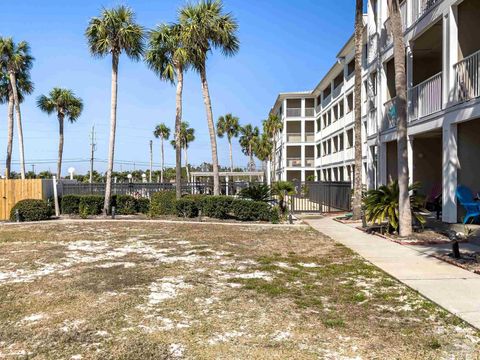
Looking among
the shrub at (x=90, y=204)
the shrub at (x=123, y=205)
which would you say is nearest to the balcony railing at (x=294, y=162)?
the shrub at (x=123, y=205)

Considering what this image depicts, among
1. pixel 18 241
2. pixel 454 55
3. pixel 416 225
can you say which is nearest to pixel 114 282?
pixel 18 241

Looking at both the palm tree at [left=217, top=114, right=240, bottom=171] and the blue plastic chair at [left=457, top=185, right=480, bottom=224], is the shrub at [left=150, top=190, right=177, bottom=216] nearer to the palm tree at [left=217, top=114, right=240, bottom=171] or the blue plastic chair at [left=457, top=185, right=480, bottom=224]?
the blue plastic chair at [left=457, top=185, right=480, bottom=224]

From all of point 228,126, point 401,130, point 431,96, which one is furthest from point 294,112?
point 401,130

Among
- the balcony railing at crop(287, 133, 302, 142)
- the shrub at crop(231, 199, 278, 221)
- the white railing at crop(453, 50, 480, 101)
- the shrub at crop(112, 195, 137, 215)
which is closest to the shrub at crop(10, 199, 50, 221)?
the shrub at crop(112, 195, 137, 215)

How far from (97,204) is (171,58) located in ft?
29.2

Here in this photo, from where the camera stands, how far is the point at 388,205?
12.3 metres

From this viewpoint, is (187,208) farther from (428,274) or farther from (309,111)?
(309,111)

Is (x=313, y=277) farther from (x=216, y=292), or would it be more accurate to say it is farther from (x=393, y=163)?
(x=393, y=163)

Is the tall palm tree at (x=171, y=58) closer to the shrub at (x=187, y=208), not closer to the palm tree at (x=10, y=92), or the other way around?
the shrub at (x=187, y=208)

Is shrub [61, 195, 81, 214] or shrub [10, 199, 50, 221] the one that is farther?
shrub [61, 195, 81, 214]

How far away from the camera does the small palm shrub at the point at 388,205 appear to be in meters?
12.1

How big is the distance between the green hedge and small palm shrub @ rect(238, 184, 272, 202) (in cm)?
71

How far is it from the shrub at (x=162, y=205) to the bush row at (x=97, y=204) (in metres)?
1.22

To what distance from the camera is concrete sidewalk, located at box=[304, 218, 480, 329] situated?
5457mm
